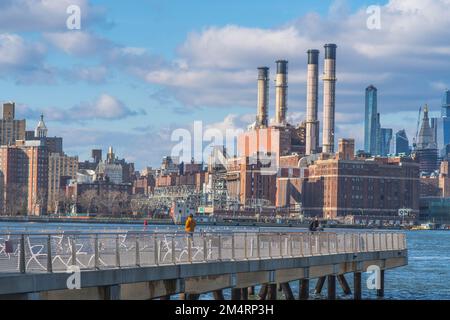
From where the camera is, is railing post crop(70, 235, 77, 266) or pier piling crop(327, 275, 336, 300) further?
pier piling crop(327, 275, 336, 300)

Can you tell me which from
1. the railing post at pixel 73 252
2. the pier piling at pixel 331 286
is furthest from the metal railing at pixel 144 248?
the pier piling at pixel 331 286

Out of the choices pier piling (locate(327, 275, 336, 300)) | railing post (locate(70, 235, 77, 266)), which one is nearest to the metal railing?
railing post (locate(70, 235, 77, 266))

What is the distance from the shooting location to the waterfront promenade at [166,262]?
98.0ft

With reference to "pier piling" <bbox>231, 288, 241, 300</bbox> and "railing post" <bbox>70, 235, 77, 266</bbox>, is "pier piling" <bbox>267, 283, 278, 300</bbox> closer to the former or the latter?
"pier piling" <bbox>231, 288, 241, 300</bbox>

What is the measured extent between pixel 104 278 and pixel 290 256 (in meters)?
14.5

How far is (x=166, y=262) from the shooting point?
3634 cm

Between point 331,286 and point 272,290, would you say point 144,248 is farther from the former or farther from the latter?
point 331,286

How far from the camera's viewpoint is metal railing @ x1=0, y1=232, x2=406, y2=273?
3014 centimetres

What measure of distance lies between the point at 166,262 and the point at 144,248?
1.12 meters

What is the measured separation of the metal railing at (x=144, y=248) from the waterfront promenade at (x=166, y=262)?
24 millimetres

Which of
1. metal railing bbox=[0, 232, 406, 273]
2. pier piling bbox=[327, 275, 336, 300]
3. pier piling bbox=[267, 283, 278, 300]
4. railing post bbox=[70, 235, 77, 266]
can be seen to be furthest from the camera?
pier piling bbox=[327, 275, 336, 300]

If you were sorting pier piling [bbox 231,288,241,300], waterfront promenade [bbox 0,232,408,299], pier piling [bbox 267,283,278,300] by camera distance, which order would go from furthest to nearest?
pier piling [bbox 267,283,278,300]
pier piling [bbox 231,288,241,300]
waterfront promenade [bbox 0,232,408,299]

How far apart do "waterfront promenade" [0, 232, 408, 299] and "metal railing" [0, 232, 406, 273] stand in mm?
24
